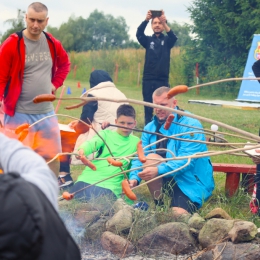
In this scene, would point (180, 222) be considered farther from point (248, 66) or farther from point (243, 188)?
point (248, 66)

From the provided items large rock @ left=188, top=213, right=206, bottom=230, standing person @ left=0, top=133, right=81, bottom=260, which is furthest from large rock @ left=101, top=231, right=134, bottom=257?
standing person @ left=0, top=133, right=81, bottom=260

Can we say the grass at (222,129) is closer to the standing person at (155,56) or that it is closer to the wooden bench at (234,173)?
the wooden bench at (234,173)

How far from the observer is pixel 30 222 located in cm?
109

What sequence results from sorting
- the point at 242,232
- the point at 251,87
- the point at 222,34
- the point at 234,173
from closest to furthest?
1. the point at 242,232
2. the point at 234,173
3. the point at 251,87
4. the point at 222,34

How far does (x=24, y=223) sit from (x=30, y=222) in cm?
1

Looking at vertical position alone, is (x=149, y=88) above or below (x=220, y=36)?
below

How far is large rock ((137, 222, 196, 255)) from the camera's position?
3.78 metres

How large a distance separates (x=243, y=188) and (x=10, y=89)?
6.96ft

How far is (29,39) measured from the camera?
4895mm

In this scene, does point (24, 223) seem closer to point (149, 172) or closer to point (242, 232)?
point (242, 232)

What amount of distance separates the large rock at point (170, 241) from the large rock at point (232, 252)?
0.23m

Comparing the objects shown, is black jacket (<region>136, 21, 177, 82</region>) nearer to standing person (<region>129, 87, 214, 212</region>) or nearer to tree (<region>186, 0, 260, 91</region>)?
standing person (<region>129, 87, 214, 212</region>)

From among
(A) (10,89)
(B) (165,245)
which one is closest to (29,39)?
(A) (10,89)

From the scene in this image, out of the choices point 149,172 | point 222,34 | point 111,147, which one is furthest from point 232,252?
point 222,34
